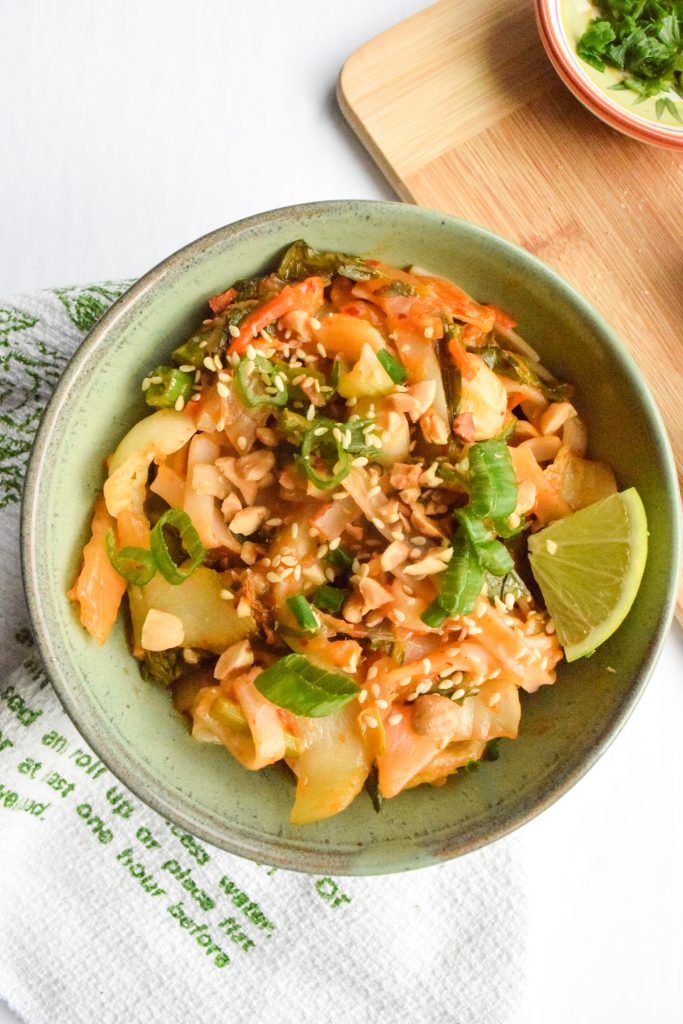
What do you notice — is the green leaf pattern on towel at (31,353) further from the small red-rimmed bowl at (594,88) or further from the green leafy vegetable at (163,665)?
the small red-rimmed bowl at (594,88)

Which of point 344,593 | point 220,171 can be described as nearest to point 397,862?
point 344,593

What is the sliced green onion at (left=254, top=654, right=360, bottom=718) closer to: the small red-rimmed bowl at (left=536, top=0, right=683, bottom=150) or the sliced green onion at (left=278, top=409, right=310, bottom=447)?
the sliced green onion at (left=278, top=409, right=310, bottom=447)

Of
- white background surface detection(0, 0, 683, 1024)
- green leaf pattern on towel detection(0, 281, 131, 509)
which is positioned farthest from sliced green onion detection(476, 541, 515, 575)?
green leaf pattern on towel detection(0, 281, 131, 509)

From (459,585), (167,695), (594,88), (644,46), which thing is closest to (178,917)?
(167,695)

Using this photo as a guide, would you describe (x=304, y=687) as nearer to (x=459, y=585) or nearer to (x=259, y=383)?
(x=459, y=585)

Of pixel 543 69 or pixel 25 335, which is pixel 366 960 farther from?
pixel 543 69

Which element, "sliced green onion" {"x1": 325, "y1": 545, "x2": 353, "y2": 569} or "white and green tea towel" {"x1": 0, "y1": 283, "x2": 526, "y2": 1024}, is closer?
"sliced green onion" {"x1": 325, "y1": 545, "x2": 353, "y2": 569}
